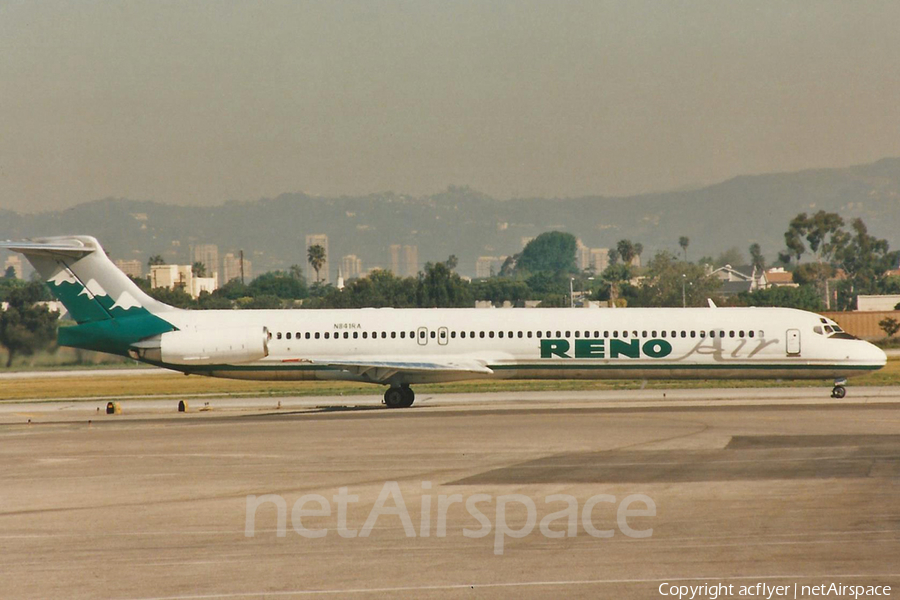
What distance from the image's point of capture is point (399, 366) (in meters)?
34.5

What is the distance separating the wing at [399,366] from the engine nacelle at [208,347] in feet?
5.47

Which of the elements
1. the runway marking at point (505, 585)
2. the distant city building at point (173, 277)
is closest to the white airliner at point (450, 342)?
the runway marking at point (505, 585)

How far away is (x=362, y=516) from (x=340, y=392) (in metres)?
27.0

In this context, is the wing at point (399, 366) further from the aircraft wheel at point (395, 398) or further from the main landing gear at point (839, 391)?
the main landing gear at point (839, 391)

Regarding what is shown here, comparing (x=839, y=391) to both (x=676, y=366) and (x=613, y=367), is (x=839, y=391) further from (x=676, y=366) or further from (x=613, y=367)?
(x=613, y=367)

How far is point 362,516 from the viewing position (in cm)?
1591

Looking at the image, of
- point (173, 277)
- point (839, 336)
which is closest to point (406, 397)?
point (839, 336)

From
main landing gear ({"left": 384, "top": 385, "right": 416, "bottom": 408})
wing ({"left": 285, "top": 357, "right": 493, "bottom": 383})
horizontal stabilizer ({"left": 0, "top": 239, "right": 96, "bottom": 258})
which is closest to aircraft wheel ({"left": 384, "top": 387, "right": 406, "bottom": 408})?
main landing gear ({"left": 384, "top": 385, "right": 416, "bottom": 408})

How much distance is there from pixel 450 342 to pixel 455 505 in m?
18.8

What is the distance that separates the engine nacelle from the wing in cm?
167

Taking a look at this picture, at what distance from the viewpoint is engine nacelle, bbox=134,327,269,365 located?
114 ft

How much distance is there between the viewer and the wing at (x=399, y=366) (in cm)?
3450

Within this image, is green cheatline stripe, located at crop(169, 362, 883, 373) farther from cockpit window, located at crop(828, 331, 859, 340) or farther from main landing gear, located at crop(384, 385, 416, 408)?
main landing gear, located at crop(384, 385, 416, 408)

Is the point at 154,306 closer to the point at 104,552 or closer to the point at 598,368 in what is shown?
the point at 598,368
